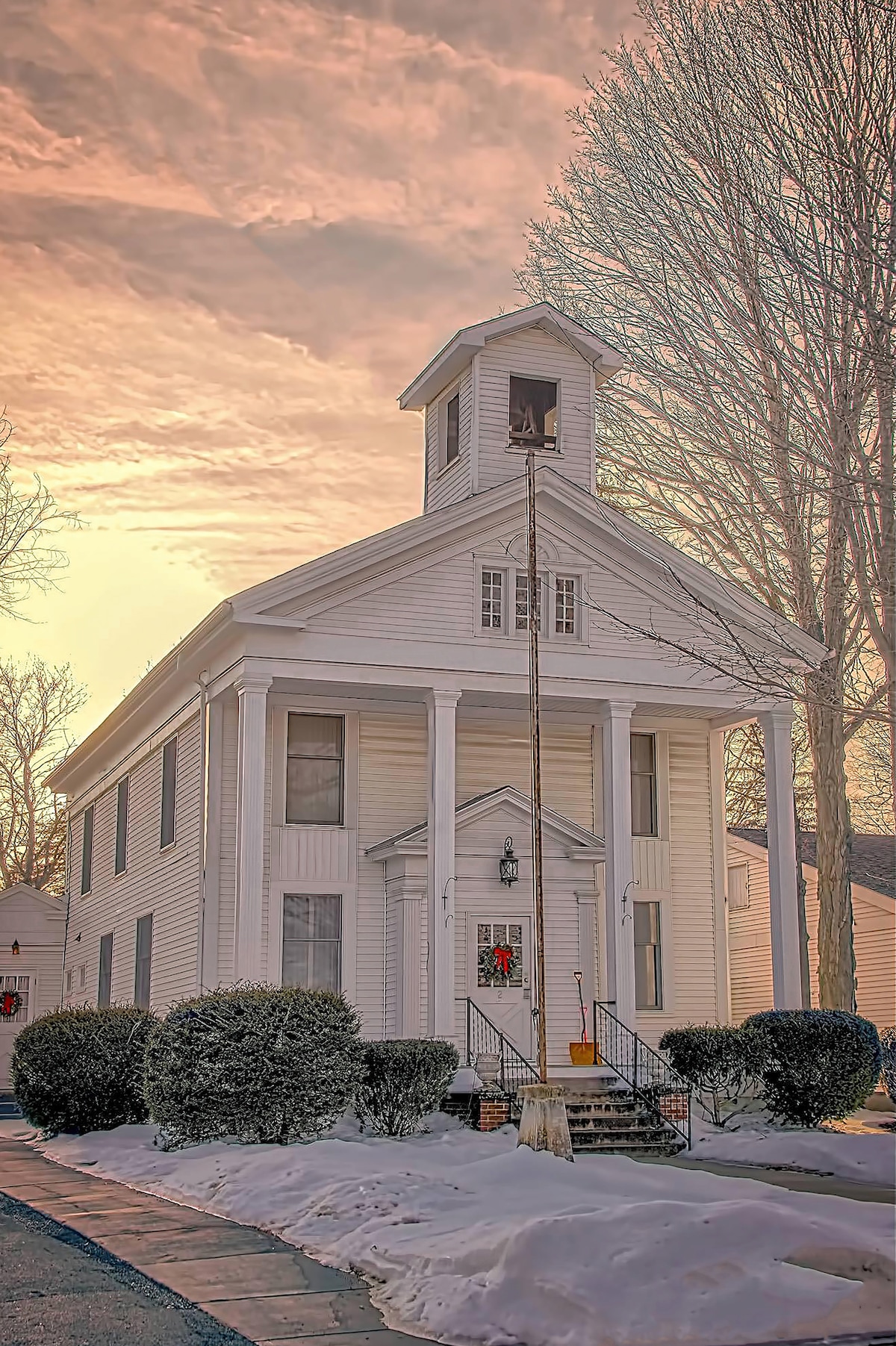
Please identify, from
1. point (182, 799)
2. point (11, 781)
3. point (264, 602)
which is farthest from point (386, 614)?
point (11, 781)

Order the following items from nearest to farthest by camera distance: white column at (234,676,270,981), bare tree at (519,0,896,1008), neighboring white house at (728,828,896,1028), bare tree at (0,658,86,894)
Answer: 1. bare tree at (519,0,896,1008)
2. white column at (234,676,270,981)
3. neighboring white house at (728,828,896,1028)
4. bare tree at (0,658,86,894)

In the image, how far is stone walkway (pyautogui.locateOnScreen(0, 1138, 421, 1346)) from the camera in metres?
7.44

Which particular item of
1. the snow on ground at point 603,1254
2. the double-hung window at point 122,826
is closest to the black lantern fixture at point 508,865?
the double-hung window at point 122,826

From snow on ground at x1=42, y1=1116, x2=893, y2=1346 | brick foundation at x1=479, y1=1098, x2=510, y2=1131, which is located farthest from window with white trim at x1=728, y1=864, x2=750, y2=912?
snow on ground at x1=42, y1=1116, x2=893, y2=1346

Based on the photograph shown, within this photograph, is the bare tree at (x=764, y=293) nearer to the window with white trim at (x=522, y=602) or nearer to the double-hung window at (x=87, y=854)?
the window with white trim at (x=522, y=602)

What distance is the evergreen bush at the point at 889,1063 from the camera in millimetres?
19516

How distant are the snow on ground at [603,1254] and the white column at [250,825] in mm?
6957

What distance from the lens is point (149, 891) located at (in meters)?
23.8

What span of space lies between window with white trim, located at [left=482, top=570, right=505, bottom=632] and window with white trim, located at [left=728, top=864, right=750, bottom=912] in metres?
14.0

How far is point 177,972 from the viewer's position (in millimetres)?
21391

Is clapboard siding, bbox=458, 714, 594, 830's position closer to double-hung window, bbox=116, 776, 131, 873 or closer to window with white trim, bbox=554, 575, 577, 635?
window with white trim, bbox=554, 575, 577, 635

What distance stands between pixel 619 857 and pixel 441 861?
8.45 ft

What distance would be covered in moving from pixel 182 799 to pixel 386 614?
5099 millimetres

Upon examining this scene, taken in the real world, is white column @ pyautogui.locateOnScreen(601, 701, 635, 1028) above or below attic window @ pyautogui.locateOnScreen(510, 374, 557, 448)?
below
